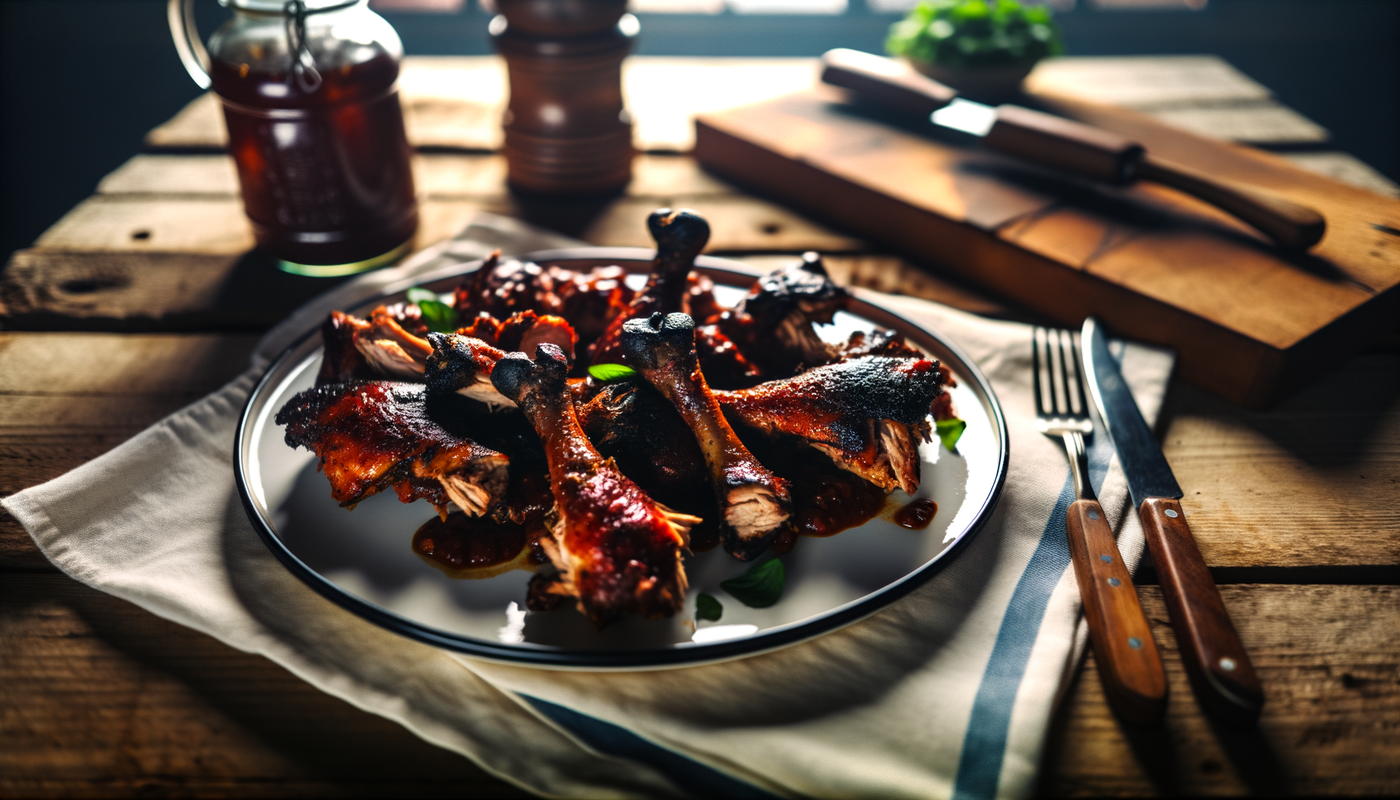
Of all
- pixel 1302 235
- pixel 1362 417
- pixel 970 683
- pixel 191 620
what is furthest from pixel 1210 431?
pixel 191 620

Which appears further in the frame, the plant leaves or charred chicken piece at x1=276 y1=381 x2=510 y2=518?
the plant leaves

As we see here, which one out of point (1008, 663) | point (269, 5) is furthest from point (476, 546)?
point (269, 5)

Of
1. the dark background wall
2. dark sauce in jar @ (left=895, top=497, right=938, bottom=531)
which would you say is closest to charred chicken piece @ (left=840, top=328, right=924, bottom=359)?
dark sauce in jar @ (left=895, top=497, right=938, bottom=531)

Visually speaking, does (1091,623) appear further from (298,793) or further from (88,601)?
(88,601)

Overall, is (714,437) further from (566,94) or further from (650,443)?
(566,94)

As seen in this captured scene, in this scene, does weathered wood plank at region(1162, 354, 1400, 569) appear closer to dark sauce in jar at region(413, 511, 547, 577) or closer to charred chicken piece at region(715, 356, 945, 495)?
charred chicken piece at region(715, 356, 945, 495)

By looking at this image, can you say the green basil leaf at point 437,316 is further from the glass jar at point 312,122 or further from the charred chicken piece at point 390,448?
the glass jar at point 312,122
